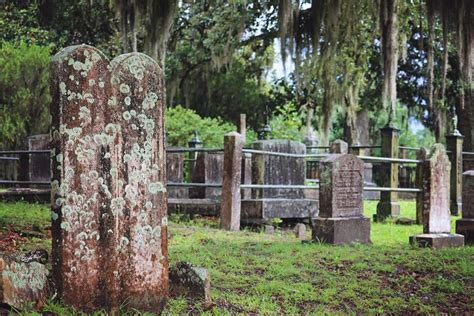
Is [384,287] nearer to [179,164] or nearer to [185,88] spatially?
[179,164]

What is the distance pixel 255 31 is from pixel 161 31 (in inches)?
271

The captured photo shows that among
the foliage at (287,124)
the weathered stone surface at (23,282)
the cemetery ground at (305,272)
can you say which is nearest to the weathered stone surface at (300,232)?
the cemetery ground at (305,272)

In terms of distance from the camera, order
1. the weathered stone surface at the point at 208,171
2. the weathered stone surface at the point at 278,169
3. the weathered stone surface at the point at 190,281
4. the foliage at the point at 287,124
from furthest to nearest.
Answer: the foliage at the point at 287,124 < the weathered stone surface at the point at 208,171 < the weathered stone surface at the point at 278,169 < the weathered stone surface at the point at 190,281

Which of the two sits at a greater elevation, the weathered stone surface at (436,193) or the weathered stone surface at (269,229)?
the weathered stone surface at (436,193)

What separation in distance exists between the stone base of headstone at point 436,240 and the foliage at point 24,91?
33.3ft

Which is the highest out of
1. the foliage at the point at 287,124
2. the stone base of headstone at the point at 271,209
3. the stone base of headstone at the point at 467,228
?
the foliage at the point at 287,124

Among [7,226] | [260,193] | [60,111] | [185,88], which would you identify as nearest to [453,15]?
[260,193]

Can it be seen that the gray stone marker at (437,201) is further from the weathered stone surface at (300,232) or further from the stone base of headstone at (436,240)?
the weathered stone surface at (300,232)

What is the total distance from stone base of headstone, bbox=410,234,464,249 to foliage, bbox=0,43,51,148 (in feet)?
33.3

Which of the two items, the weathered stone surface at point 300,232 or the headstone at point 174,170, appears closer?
the weathered stone surface at point 300,232

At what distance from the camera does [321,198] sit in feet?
30.3

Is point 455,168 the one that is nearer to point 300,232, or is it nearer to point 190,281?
point 300,232

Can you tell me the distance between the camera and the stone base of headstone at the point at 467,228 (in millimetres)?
10078

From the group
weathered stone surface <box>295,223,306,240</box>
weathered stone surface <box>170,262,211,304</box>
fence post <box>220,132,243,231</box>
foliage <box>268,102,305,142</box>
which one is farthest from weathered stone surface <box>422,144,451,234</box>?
foliage <box>268,102,305,142</box>
